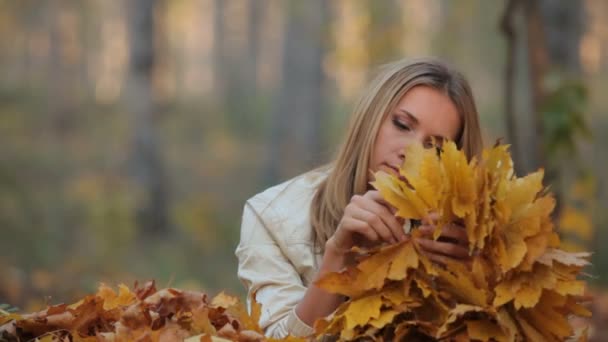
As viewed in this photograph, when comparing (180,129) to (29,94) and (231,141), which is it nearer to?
(231,141)

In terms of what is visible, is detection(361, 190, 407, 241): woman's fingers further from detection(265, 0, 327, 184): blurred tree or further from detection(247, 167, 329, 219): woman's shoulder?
detection(265, 0, 327, 184): blurred tree

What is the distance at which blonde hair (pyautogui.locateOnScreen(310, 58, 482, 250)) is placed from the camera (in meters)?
2.40

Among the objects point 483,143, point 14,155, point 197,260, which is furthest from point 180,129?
point 483,143

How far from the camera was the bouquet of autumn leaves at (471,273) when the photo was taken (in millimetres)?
1633

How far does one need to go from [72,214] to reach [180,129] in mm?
10170

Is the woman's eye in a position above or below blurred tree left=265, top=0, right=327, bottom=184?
above

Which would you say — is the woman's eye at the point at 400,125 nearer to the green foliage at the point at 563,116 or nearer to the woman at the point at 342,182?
the woman at the point at 342,182

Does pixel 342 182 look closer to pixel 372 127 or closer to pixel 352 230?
pixel 372 127

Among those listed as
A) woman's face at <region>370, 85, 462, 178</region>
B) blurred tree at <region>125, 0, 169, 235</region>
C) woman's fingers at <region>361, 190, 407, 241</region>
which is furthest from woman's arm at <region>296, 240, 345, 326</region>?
blurred tree at <region>125, 0, 169, 235</region>

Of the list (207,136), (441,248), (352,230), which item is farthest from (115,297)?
(207,136)

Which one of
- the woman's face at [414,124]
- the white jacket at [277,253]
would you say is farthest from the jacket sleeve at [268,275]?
the woman's face at [414,124]

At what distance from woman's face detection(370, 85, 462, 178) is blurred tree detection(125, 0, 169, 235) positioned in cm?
832

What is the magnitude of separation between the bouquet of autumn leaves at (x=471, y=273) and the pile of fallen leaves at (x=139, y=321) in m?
0.21

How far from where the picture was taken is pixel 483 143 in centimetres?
256
